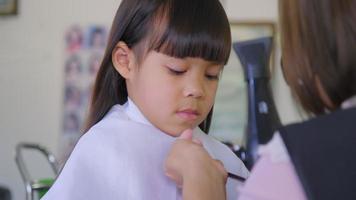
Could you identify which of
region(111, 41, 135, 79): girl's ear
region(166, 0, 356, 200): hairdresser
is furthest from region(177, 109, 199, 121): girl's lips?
region(166, 0, 356, 200): hairdresser

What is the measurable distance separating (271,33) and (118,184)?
142 cm

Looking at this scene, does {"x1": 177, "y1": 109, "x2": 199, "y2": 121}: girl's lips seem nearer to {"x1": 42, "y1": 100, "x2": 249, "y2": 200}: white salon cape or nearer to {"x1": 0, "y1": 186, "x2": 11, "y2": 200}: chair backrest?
{"x1": 42, "y1": 100, "x2": 249, "y2": 200}: white salon cape

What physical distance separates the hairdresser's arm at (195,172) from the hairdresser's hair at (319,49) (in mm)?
192

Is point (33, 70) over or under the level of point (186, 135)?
under

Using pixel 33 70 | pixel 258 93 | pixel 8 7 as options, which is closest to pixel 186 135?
pixel 258 93

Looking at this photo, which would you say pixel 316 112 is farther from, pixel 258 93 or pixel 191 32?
pixel 258 93

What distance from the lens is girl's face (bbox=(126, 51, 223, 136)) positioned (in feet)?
2.79

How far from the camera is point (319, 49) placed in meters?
0.56

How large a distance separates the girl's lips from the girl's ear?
13 cm

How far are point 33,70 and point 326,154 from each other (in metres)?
2.14

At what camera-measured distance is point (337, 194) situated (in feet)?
1.61

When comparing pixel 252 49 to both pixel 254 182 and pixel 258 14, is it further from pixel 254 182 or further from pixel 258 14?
pixel 258 14

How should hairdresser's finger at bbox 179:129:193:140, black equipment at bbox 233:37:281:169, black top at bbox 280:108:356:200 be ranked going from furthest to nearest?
black equipment at bbox 233:37:281:169
hairdresser's finger at bbox 179:129:193:140
black top at bbox 280:108:356:200

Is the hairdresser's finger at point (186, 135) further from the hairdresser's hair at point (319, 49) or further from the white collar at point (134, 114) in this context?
the hairdresser's hair at point (319, 49)
